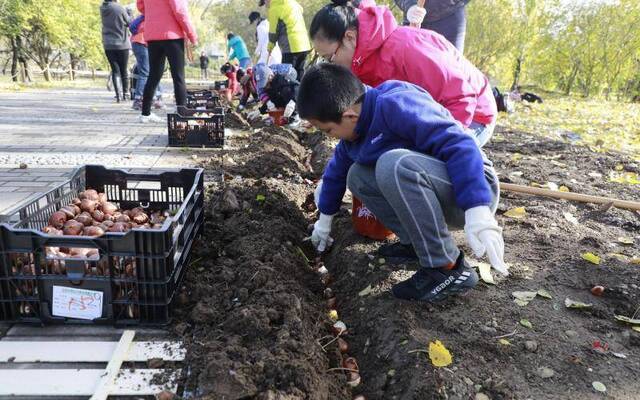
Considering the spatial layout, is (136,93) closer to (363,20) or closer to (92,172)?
(92,172)

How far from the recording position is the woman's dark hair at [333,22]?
289 centimetres

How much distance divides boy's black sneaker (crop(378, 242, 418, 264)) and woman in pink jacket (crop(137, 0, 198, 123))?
14.7 ft

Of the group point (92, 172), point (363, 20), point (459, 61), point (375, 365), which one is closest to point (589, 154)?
point (459, 61)

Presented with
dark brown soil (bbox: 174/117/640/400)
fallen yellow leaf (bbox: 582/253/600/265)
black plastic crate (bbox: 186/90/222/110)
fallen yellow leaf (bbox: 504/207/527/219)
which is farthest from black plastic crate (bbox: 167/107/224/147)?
fallen yellow leaf (bbox: 582/253/600/265)

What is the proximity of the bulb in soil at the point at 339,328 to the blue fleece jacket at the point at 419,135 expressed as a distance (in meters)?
0.82

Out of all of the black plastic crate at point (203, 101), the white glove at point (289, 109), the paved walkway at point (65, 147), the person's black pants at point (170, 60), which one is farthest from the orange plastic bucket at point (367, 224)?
the black plastic crate at point (203, 101)

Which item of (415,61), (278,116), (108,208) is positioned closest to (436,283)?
(415,61)

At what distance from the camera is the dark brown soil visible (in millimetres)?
1731

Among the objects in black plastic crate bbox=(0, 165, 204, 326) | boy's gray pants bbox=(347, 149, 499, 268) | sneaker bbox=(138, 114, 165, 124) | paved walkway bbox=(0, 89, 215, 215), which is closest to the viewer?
black plastic crate bbox=(0, 165, 204, 326)

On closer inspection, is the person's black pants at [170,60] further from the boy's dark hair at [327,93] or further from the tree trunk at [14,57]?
the tree trunk at [14,57]

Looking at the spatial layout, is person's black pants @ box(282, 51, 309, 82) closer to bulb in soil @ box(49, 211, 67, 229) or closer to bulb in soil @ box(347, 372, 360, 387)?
bulb in soil @ box(49, 211, 67, 229)

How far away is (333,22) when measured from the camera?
9.50ft

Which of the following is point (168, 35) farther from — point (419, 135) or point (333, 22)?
point (419, 135)

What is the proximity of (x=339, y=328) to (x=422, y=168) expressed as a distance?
2.85ft
